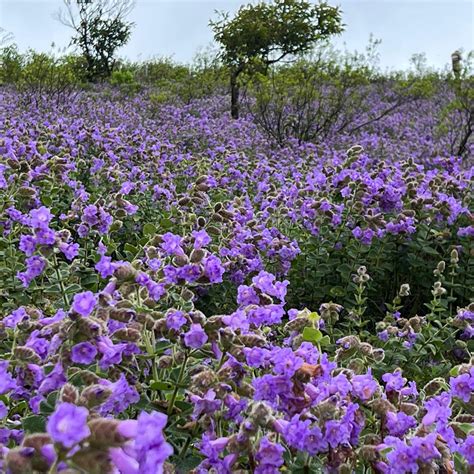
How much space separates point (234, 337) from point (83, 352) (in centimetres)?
32

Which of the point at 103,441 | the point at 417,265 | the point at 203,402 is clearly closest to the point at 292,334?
the point at 203,402

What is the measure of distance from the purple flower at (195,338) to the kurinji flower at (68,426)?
0.60m

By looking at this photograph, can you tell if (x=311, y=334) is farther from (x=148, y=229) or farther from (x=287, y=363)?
(x=148, y=229)

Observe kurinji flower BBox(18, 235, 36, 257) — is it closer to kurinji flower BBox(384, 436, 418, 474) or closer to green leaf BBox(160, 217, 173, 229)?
kurinji flower BBox(384, 436, 418, 474)

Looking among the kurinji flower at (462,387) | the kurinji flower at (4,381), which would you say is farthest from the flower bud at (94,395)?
the kurinji flower at (462,387)

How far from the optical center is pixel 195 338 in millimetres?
1403

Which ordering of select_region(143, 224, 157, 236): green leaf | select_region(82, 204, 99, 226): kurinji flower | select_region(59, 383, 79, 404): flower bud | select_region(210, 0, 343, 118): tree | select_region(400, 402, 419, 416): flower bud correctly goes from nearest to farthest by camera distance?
select_region(59, 383, 79, 404): flower bud, select_region(400, 402, 419, 416): flower bud, select_region(82, 204, 99, 226): kurinji flower, select_region(143, 224, 157, 236): green leaf, select_region(210, 0, 343, 118): tree

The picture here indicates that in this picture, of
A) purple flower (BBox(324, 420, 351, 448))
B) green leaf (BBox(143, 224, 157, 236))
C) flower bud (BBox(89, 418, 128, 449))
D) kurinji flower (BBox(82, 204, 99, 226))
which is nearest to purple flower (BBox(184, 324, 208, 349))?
purple flower (BBox(324, 420, 351, 448))

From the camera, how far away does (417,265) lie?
3.87 metres

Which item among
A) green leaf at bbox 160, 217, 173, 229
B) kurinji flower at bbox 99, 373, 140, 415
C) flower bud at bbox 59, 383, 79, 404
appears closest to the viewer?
flower bud at bbox 59, 383, 79, 404

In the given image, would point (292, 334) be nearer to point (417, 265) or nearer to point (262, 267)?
point (262, 267)

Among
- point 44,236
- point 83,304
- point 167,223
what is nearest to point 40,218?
point 44,236

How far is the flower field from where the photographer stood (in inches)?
47.3

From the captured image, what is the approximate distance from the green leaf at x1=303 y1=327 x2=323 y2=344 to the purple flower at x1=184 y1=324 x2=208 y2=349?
10.3 inches
